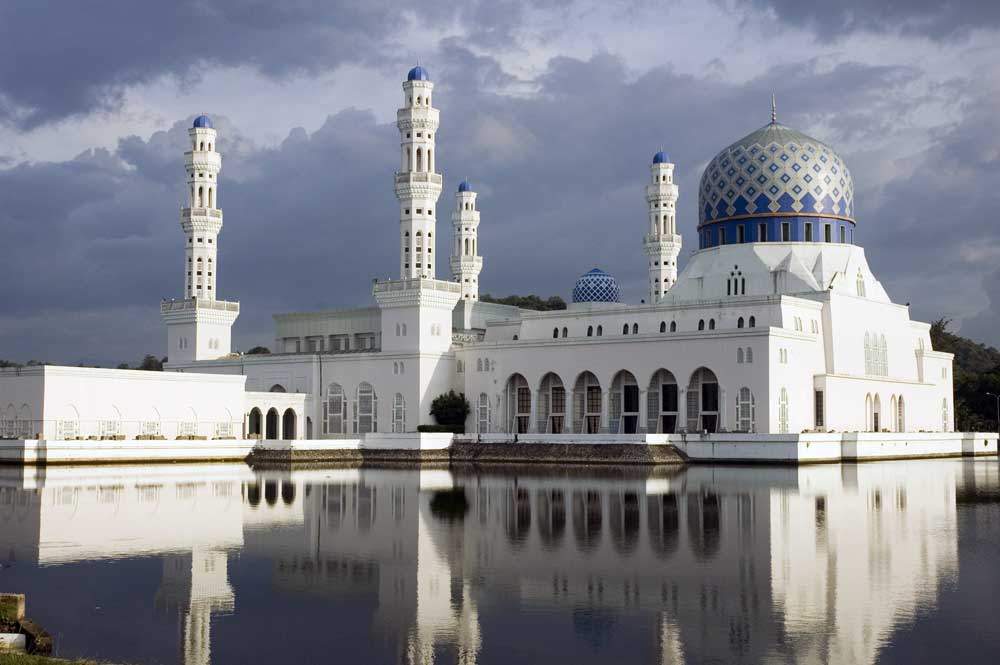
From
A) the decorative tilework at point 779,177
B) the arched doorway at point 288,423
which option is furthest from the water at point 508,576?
the arched doorway at point 288,423

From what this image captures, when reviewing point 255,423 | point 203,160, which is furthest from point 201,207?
point 255,423

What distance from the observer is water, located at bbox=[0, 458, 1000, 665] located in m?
10.9

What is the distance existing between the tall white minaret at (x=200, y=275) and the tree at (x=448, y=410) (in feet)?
38.9

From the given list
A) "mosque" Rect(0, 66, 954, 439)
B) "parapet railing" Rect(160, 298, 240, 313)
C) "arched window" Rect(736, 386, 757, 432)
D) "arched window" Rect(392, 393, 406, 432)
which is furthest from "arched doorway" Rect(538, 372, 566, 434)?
"parapet railing" Rect(160, 298, 240, 313)

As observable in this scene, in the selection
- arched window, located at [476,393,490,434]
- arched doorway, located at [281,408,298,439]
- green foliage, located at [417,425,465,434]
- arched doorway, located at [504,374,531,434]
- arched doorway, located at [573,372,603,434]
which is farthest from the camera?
arched doorway, located at [281,408,298,439]

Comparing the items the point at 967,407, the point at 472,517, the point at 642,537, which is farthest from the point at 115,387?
the point at 967,407

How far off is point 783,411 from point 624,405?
20.5 feet

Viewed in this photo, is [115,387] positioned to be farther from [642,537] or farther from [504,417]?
[642,537]

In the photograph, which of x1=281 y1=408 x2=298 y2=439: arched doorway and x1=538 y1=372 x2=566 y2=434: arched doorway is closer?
x1=538 y1=372 x2=566 y2=434: arched doorway

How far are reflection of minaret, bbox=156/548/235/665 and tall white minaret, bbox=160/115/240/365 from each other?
128 feet

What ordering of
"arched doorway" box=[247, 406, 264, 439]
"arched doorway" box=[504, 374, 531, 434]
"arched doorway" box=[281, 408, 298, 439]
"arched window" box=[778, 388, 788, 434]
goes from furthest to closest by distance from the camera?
"arched doorway" box=[281, 408, 298, 439] → "arched doorway" box=[247, 406, 264, 439] → "arched doorway" box=[504, 374, 531, 434] → "arched window" box=[778, 388, 788, 434]

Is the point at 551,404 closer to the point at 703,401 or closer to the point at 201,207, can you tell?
the point at 703,401

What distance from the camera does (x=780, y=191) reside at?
50.3 m

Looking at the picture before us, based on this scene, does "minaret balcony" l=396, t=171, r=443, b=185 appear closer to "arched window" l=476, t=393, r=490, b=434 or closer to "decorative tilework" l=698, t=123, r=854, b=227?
"arched window" l=476, t=393, r=490, b=434
